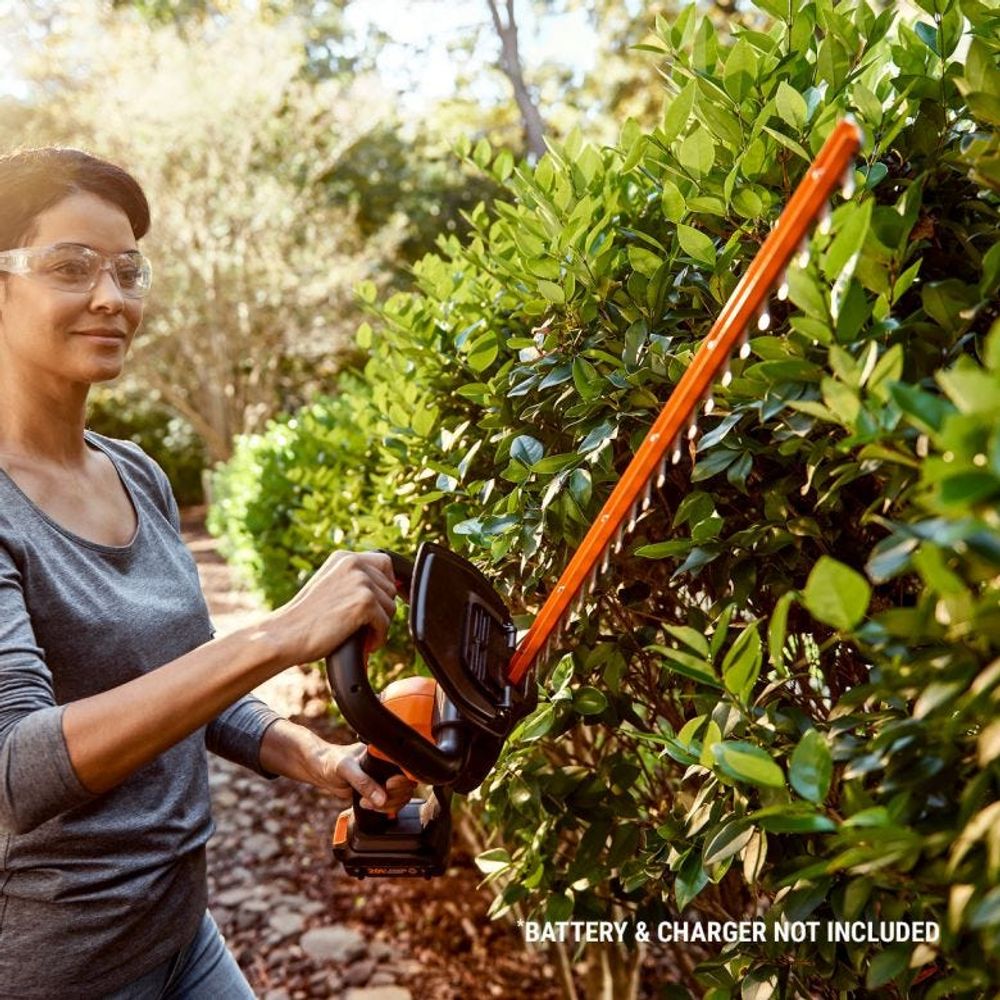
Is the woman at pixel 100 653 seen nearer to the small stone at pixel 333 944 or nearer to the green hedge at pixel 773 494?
the green hedge at pixel 773 494

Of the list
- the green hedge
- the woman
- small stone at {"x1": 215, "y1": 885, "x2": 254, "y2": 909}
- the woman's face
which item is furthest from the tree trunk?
small stone at {"x1": 215, "y1": 885, "x2": 254, "y2": 909}

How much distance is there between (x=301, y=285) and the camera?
55.0ft

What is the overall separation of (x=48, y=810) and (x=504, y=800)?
2.99 ft

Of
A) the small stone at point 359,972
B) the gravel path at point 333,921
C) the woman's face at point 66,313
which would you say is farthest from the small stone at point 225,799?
the woman's face at point 66,313

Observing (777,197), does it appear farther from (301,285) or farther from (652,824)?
(301,285)

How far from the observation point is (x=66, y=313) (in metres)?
1.70

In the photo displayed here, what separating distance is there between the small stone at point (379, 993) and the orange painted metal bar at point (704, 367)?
8.28ft

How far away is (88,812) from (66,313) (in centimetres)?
88

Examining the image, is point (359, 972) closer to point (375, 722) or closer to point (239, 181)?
point (375, 722)

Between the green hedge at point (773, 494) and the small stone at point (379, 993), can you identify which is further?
the small stone at point (379, 993)

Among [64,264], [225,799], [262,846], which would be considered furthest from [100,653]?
[225,799]

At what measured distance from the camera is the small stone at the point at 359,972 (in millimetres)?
3559

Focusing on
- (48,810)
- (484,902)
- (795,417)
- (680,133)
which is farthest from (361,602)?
(484,902)

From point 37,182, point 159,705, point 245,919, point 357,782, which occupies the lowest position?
point 245,919
